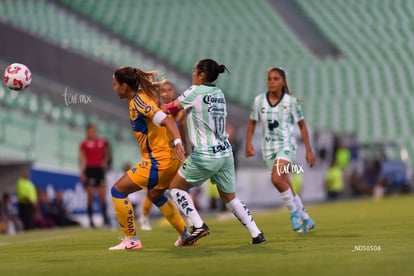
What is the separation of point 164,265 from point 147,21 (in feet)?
107

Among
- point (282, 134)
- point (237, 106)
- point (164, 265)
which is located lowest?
point (164, 265)

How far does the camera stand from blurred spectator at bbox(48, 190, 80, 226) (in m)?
21.9

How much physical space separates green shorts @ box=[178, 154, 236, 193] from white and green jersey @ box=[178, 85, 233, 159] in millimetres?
68

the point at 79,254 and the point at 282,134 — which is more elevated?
the point at 282,134

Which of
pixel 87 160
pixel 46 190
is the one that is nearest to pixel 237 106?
pixel 46 190

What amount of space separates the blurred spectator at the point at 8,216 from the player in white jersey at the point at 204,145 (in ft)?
37.5

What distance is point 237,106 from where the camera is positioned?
34594mm

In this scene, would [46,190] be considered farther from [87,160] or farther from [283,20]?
[283,20]

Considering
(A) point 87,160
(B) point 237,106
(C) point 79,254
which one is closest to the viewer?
(C) point 79,254

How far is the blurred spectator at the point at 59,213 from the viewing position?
861 inches

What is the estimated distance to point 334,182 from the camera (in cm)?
3111

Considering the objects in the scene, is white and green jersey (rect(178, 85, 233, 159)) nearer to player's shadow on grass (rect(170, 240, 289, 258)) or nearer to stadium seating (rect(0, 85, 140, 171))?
player's shadow on grass (rect(170, 240, 289, 258))

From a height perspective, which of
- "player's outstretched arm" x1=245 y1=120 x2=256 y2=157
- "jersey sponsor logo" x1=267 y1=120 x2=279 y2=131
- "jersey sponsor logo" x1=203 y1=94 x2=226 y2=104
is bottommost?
"player's outstretched arm" x1=245 y1=120 x2=256 y2=157

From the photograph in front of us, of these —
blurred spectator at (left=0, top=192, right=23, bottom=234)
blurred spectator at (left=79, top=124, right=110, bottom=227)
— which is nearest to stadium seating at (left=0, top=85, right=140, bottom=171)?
blurred spectator at (left=0, top=192, right=23, bottom=234)
